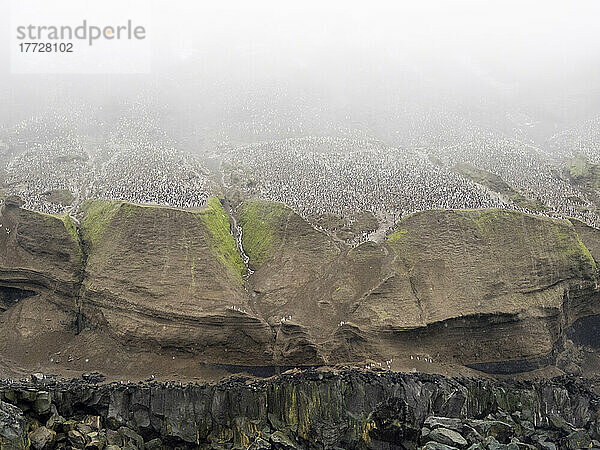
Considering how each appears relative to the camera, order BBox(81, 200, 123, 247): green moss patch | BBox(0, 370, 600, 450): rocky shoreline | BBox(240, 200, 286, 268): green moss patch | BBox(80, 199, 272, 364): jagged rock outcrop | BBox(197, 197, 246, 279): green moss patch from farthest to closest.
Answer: BBox(240, 200, 286, 268): green moss patch → BBox(81, 200, 123, 247): green moss patch → BBox(197, 197, 246, 279): green moss patch → BBox(80, 199, 272, 364): jagged rock outcrop → BBox(0, 370, 600, 450): rocky shoreline

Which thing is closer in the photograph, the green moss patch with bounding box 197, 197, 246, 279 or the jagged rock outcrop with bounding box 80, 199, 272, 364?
the jagged rock outcrop with bounding box 80, 199, 272, 364

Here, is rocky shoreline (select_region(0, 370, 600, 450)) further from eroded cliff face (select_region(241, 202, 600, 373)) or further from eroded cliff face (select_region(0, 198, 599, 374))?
eroded cliff face (select_region(241, 202, 600, 373))

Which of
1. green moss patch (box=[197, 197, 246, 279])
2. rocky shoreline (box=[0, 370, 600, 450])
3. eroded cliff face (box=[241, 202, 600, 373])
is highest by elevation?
green moss patch (box=[197, 197, 246, 279])

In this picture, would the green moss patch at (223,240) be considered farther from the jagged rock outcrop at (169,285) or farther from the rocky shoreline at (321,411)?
the rocky shoreline at (321,411)

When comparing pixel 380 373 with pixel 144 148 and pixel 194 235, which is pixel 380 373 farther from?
pixel 144 148

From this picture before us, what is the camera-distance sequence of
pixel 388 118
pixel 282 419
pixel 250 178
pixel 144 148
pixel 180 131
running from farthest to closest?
pixel 388 118 → pixel 180 131 → pixel 144 148 → pixel 250 178 → pixel 282 419

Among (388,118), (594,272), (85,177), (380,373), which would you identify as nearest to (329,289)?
(380,373)

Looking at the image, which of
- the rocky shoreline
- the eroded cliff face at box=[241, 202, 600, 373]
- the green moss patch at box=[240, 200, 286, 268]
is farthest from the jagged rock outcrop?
the rocky shoreline
